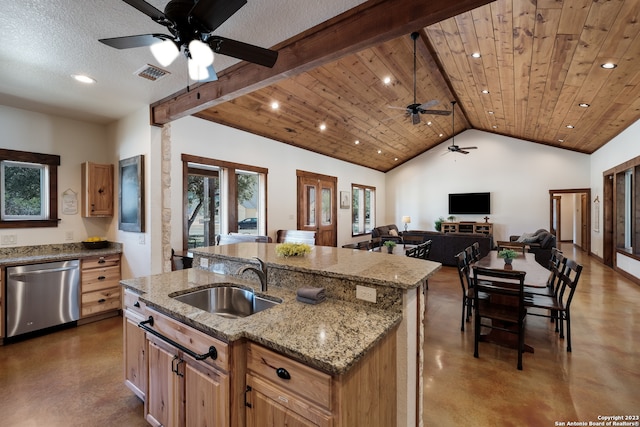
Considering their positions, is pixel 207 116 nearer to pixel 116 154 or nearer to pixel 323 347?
pixel 116 154

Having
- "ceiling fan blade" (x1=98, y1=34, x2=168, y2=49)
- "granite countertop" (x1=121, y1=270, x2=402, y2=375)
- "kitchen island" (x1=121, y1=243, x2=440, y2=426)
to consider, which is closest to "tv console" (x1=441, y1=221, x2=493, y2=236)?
"kitchen island" (x1=121, y1=243, x2=440, y2=426)

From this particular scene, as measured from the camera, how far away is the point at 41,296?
3.32 m

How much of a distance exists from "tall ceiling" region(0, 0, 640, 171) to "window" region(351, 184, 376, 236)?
175 centimetres

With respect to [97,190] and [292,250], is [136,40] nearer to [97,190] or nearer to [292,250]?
[292,250]

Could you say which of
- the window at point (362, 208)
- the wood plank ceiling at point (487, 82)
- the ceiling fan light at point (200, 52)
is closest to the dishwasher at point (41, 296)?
the wood plank ceiling at point (487, 82)

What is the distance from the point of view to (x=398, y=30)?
6.07ft

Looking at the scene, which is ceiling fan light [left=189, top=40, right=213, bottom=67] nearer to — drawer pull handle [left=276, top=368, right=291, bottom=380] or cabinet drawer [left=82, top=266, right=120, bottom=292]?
drawer pull handle [left=276, top=368, right=291, bottom=380]

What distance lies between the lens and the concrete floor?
2.06m

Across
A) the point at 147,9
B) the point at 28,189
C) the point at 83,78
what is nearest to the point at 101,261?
the point at 28,189

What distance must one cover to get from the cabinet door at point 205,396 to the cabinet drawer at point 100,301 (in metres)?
3.06

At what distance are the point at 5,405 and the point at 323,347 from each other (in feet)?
8.94

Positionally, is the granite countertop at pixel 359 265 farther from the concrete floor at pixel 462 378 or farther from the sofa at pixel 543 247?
the sofa at pixel 543 247

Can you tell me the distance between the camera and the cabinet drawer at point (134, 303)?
1932 mm

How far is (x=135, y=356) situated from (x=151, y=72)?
250cm
